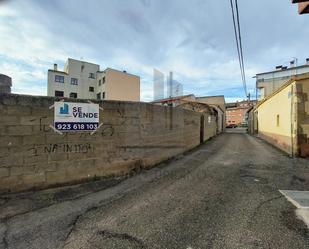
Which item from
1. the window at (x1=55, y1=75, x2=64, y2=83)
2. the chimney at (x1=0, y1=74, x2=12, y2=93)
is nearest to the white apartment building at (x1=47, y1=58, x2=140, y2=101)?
the window at (x1=55, y1=75, x2=64, y2=83)

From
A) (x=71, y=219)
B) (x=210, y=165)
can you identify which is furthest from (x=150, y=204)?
(x=210, y=165)

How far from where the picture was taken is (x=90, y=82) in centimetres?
3872

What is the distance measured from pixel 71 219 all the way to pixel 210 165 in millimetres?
4767

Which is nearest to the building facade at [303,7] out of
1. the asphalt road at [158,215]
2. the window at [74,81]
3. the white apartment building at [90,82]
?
the asphalt road at [158,215]

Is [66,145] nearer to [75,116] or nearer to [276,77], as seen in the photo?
[75,116]

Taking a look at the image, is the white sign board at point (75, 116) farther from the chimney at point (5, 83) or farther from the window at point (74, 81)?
the window at point (74, 81)

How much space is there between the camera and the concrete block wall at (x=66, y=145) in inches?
153

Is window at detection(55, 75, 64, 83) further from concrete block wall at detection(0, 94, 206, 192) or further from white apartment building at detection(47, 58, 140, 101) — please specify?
concrete block wall at detection(0, 94, 206, 192)

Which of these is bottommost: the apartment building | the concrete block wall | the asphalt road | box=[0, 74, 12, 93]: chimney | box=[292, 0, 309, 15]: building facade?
the asphalt road

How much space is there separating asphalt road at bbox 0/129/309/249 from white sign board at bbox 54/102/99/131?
1329mm

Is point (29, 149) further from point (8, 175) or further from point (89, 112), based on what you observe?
point (89, 112)

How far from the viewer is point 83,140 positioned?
187 inches

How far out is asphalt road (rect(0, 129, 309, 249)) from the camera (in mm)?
2488

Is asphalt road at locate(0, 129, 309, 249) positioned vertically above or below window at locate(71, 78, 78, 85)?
below
